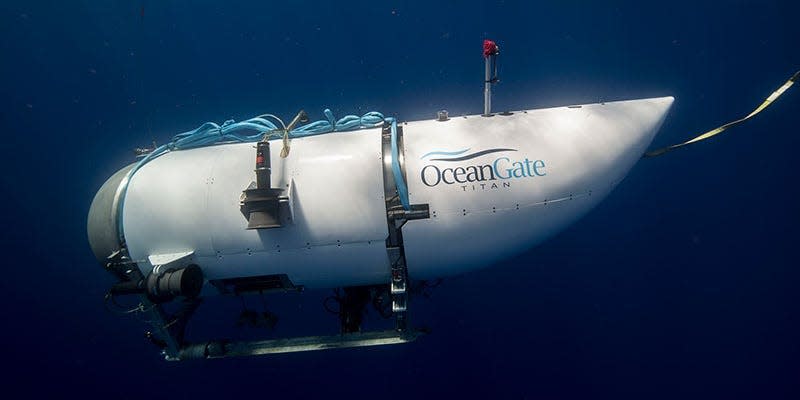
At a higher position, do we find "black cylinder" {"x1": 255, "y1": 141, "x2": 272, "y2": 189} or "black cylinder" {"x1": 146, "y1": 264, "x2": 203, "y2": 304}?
"black cylinder" {"x1": 255, "y1": 141, "x2": 272, "y2": 189}

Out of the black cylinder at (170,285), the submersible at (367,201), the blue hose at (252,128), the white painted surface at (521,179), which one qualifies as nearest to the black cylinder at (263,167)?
the submersible at (367,201)

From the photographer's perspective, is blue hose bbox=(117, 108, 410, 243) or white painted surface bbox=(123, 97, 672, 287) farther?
blue hose bbox=(117, 108, 410, 243)

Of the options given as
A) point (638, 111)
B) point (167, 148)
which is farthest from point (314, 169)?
point (638, 111)

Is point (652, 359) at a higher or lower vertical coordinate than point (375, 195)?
lower

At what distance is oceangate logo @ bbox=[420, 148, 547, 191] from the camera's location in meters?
2.01

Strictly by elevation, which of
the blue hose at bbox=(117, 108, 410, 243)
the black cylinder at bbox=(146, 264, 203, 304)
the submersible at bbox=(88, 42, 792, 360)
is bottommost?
the black cylinder at bbox=(146, 264, 203, 304)

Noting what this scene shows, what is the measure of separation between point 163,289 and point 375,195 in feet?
4.54

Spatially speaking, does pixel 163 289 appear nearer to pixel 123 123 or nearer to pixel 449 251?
pixel 449 251

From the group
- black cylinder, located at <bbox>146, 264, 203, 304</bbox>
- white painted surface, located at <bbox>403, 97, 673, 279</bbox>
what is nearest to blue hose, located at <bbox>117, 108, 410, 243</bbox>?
white painted surface, located at <bbox>403, 97, 673, 279</bbox>

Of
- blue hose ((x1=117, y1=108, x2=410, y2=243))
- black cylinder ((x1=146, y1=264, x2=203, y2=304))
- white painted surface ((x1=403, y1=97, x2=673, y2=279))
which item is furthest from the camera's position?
blue hose ((x1=117, y1=108, x2=410, y2=243))

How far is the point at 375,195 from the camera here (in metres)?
2.03

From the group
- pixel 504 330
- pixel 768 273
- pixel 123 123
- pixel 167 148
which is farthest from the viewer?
pixel 504 330

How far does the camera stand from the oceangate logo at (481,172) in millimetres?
2012

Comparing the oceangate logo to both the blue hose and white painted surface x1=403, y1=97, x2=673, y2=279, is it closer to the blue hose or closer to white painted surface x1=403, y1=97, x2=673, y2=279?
white painted surface x1=403, y1=97, x2=673, y2=279
